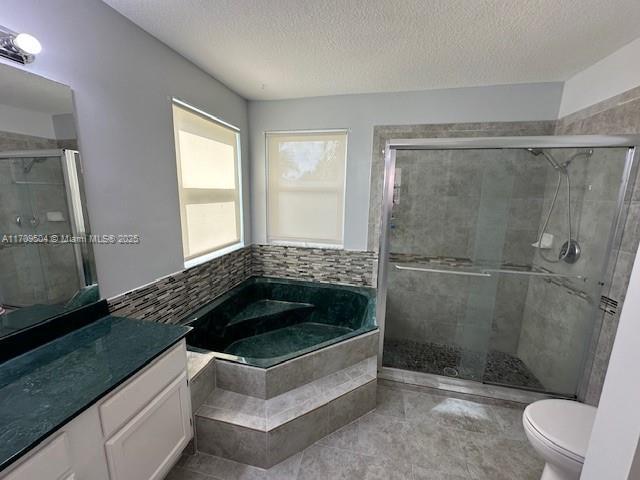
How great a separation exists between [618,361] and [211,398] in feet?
6.13

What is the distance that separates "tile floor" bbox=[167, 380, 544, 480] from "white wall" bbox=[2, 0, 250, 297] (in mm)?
1297

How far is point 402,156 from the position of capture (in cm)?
199

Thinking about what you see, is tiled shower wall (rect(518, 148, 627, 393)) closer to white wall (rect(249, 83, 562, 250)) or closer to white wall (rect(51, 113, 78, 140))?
white wall (rect(249, 83, 562, 250))

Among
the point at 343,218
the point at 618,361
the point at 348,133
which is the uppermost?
Answer: the point at 348,133

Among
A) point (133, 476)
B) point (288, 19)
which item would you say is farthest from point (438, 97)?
point (133, 476)

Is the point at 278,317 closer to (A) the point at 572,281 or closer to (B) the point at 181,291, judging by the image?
(B) the point at 181,291

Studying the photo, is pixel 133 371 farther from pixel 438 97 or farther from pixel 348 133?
pixel 438 97

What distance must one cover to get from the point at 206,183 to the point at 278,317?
1.47 m

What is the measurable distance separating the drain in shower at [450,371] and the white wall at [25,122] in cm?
300

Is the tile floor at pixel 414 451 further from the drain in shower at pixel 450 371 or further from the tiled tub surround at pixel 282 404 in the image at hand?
the drain in shower at pixel 450 371

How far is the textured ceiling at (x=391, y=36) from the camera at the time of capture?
1359 millimetres

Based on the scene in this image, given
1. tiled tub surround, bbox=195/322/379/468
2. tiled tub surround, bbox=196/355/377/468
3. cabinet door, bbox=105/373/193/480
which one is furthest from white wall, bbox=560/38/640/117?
cabinet door, bbox=105/373/193/480

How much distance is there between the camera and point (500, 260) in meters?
2.21

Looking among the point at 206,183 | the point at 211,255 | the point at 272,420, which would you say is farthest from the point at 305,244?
the point at 272,420
